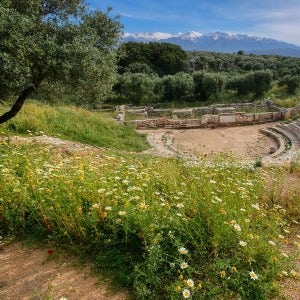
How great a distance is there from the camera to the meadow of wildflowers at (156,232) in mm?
3082

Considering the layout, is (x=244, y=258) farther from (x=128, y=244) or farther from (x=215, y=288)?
(x=128, y=244)

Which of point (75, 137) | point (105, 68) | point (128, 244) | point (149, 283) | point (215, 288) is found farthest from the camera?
point (75, 137)

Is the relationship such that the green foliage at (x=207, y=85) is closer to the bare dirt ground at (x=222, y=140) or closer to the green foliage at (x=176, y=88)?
the green foliage at (x=176, y=88)

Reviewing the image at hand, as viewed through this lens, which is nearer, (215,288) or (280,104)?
(215,288)

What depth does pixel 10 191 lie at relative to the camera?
4.24m

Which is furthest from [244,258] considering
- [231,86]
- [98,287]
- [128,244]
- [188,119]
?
[231,86]

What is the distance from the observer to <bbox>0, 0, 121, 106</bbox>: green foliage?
18.0 ft

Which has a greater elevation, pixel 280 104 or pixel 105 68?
pixel 105 68

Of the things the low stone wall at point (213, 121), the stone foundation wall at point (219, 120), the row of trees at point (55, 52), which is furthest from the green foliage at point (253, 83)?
the row of trees at point (55, 52)

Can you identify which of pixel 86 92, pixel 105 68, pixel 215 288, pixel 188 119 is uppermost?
pixel 105 68

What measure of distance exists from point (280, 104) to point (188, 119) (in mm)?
11320

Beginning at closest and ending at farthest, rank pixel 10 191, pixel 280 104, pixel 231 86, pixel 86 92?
pixel 10 191
pixel 86 92
pixel 280 104
pixel 231 86

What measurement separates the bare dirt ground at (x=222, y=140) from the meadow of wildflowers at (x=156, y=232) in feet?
40.0

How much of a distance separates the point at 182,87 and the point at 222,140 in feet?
48.7
